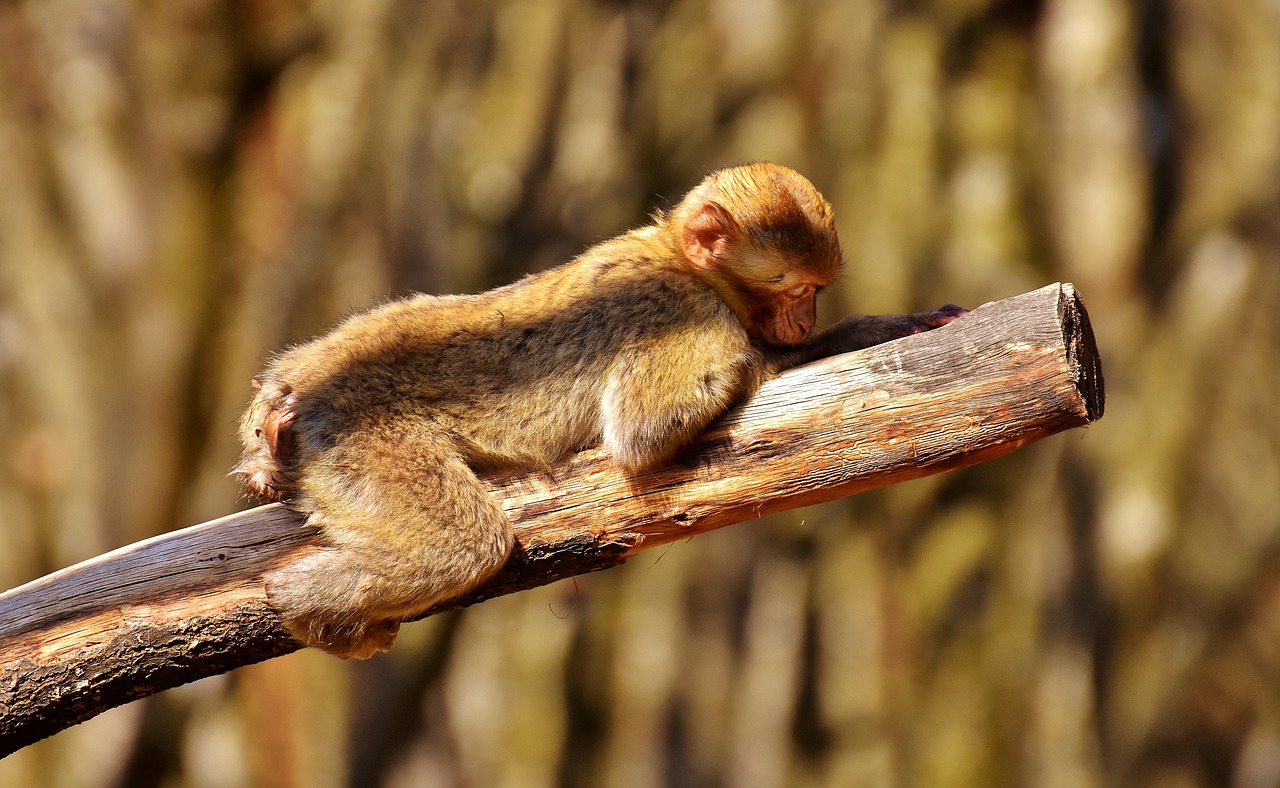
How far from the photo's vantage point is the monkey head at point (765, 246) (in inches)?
159

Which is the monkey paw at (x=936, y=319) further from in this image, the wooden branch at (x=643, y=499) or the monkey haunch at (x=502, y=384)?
the wooden branch at (x=643, y=499)

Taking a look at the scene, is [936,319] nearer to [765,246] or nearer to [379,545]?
[765,246]

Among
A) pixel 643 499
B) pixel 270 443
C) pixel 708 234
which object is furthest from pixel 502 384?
pixel 708 234

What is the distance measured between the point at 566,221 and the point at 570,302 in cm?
359

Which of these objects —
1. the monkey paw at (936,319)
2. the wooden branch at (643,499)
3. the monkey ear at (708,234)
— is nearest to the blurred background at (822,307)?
the monkey ear at (708,234)

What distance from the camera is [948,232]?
25.4 ft

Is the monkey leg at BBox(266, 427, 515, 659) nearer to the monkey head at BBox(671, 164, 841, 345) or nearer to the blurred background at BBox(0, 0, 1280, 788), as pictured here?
the monkey head at BBox(671, 164, 841, 345)

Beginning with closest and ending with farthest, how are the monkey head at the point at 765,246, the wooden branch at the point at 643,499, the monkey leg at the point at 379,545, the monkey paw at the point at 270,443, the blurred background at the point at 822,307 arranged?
the wooden branch at the point at 643,499 < the monkey leg at the point at 379,545 < the monkey paw at the point at 270,443 < the monkey head at the point at 765,246 < the blurred background at the point at 822,307

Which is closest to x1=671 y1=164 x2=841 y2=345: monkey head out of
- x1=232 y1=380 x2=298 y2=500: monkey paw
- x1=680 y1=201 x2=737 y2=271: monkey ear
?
x1=680 y1=201 x2=737 y2=271: monkey ear

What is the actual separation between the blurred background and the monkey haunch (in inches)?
131

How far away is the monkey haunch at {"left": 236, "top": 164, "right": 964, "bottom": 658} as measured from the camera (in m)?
3.69

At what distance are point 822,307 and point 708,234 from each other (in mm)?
3359

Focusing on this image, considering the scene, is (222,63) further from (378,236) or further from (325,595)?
(325,595)

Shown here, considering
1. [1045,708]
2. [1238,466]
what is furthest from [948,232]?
[1045,708]
